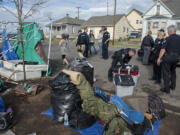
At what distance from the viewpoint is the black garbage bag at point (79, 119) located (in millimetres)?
2775

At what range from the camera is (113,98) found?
3160 millimetres

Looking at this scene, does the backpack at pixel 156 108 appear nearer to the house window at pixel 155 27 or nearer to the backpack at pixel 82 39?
the backpack at pixel 82 39

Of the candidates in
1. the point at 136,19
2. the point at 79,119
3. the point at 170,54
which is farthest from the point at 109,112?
the point at 136,19

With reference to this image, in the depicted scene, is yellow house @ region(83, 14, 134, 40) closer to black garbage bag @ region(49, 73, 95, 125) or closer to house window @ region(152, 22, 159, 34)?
house window @ region(152, 22, 159, 34)

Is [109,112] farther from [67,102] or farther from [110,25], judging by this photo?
[110,25]

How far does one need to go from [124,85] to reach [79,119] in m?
1.44

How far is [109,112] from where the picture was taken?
262 cm

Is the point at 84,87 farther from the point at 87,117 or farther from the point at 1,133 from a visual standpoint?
the point at 1,133

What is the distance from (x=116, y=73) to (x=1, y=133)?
302 centimetres

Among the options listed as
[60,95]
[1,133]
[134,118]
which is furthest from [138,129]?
[1,133]

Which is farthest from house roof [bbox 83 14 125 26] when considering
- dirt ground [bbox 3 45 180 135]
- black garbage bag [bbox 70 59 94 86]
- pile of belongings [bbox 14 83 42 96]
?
pile of belongings [bbox 14 83 42 96]

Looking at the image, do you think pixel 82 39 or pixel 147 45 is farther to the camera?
pixel 82 39

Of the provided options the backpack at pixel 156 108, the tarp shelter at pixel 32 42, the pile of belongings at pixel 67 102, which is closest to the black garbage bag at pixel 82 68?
the pile of belongings at pixel 67 102

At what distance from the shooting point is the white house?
18.6 metres
